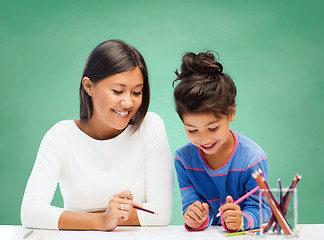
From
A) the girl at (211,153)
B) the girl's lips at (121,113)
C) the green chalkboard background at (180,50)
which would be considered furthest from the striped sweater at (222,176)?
the green chalkboard background at (180,50)

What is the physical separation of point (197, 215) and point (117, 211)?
0.80ft

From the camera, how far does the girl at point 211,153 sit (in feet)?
4.51

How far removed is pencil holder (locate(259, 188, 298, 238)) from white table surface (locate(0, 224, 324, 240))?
0.09m

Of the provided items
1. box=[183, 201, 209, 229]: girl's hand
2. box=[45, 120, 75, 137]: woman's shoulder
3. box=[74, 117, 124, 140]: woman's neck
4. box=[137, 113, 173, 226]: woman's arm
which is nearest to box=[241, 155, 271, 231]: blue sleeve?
box=[183, 201, 209, 229]: girl's hand

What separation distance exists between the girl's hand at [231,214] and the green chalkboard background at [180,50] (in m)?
1.83

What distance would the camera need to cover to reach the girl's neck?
1.53m

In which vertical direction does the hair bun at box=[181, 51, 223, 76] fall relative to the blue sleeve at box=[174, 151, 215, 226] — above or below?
above

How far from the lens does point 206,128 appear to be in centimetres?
139

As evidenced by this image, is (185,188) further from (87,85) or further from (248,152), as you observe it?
(87,85)

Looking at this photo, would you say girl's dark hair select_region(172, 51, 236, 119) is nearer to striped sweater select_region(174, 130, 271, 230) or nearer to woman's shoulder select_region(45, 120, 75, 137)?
striped sweater select_region(174, 130, 271, 230)

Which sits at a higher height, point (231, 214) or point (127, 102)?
point (127, 102)

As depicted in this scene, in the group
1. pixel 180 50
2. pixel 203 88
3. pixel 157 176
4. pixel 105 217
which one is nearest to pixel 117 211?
pixel 105 217

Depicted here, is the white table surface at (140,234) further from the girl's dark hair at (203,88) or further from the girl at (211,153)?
the girl's dark hair at (203,88)

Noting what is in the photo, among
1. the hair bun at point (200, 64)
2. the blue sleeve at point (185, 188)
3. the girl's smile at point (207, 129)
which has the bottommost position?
the blue sleeve at point (185, 188)
